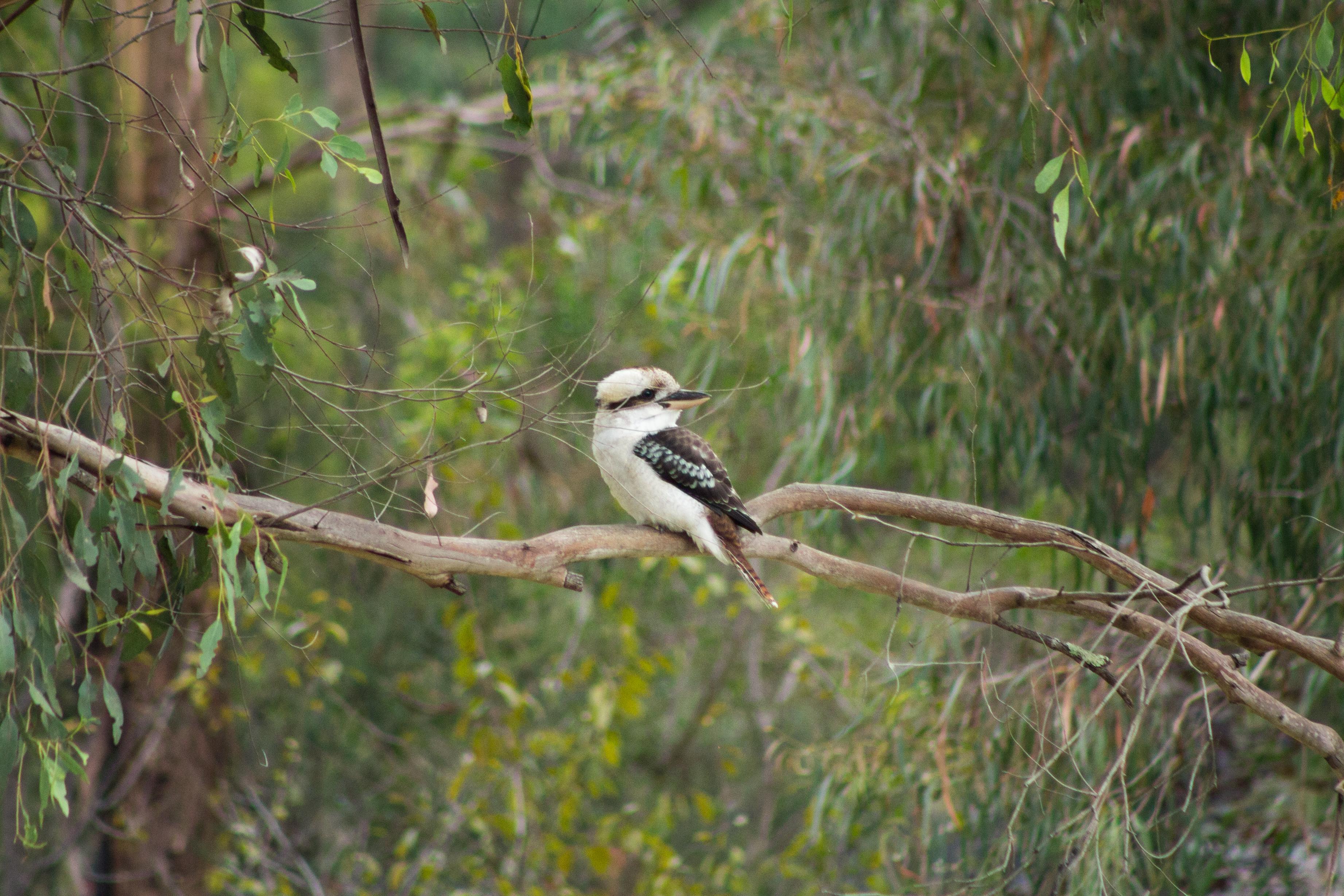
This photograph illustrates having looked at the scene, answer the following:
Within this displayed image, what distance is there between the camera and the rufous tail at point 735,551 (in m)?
2.34

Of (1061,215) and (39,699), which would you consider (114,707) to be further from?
(1061,215)

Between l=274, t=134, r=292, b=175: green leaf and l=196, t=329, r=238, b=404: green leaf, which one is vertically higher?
l=274, t=134, r=292, b=175: green leaf

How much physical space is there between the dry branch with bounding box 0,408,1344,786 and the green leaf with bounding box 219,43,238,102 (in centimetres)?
49

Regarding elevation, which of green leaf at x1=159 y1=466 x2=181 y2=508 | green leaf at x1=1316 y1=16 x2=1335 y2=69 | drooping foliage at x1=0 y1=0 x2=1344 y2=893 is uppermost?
green leaf at x1=1316 y1=16 x2=1335 y2=69

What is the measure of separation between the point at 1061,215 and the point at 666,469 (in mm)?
1131

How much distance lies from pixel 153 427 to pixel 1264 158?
3.81m

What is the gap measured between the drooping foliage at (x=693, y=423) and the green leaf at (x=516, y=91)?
12 mm

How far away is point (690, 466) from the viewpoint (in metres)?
2.47

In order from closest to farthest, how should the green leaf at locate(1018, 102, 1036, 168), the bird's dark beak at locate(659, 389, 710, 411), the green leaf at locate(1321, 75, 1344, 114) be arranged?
the green leaf at locate(1018, 102, 1036, 168), the green leaf at locate(1321, 75, 1344, 114), the bird's dark beak at locate(659, 389, 710, 411)

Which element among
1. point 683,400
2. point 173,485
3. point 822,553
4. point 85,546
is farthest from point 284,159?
point 683,400

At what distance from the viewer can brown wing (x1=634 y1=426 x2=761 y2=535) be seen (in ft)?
7.84

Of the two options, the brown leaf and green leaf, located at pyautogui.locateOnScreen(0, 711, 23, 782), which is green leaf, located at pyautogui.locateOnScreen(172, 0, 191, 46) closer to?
the brown leaf

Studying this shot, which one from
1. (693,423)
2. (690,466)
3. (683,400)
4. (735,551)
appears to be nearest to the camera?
(735,551)

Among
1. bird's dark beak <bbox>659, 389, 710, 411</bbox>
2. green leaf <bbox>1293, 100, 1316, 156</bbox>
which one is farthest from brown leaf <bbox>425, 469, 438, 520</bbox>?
green leaf <bbox>1293, 100, 1316, 156</bbox>
